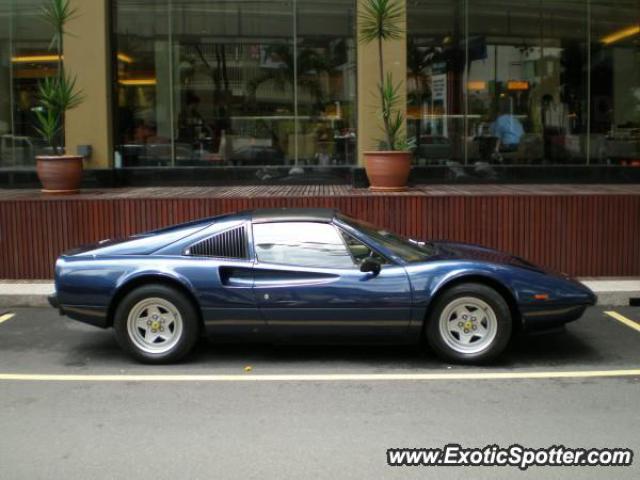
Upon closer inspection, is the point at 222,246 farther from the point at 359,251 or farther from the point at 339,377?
the point at 339,377

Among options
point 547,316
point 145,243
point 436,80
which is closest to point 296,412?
point 145,243

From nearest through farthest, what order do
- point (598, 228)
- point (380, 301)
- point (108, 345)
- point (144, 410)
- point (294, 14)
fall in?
1. point (144, 410)
2. point (380, 301)
3. point (108, 345)
4. point (598, 228)
5. point (294, 14)

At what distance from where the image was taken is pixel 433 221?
10250mm

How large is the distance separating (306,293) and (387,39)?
7629 millimetres

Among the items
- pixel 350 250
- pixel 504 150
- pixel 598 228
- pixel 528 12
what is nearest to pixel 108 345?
pixel 350 250

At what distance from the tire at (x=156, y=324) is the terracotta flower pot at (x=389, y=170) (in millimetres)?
5825

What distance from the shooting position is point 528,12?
1431 cm

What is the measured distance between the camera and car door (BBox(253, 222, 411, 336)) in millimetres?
6477

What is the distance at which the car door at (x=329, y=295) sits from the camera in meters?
6.48

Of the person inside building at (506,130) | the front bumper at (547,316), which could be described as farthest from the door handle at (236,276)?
the person inside building at (506,130)

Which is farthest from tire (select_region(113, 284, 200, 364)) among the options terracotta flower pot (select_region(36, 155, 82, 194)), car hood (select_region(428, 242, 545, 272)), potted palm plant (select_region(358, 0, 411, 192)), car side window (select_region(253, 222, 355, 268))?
potted palm plant (select_region(358, 0, 411, 192))

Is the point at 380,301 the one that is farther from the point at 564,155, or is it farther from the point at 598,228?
the point at 564,155

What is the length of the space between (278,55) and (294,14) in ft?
2.61

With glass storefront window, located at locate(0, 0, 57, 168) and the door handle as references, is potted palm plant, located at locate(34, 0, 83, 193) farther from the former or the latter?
the door handle
